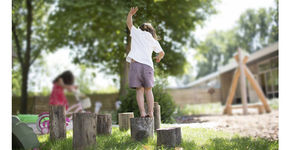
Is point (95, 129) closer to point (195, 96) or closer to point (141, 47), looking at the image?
point (141, 47)

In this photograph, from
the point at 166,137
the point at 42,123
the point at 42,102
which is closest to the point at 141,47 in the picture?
the point at 166,137

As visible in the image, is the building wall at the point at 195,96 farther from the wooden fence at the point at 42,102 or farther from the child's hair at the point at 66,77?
the child's hair at the point at 66,77

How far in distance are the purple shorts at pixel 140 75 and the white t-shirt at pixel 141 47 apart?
55 mm

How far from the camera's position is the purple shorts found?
9.71ft

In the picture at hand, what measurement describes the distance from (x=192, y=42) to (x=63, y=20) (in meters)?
5.11

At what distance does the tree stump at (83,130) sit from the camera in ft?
9.09

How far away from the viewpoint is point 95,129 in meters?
2.86

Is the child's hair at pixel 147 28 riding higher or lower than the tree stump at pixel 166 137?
higher

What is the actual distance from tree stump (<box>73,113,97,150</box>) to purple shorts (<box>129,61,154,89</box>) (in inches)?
22.5

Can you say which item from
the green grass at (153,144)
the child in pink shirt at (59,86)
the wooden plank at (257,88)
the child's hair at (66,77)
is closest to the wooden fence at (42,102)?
the child in pink shirt at (59,86)

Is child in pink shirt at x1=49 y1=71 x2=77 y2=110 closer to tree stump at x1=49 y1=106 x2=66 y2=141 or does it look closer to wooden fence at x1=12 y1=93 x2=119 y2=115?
tree stump at x1=49 y1=106 x2=66 y2=141

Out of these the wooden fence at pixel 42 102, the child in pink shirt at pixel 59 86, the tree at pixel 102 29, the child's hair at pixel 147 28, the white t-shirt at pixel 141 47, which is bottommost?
the wooden fence at pixel 42 102
